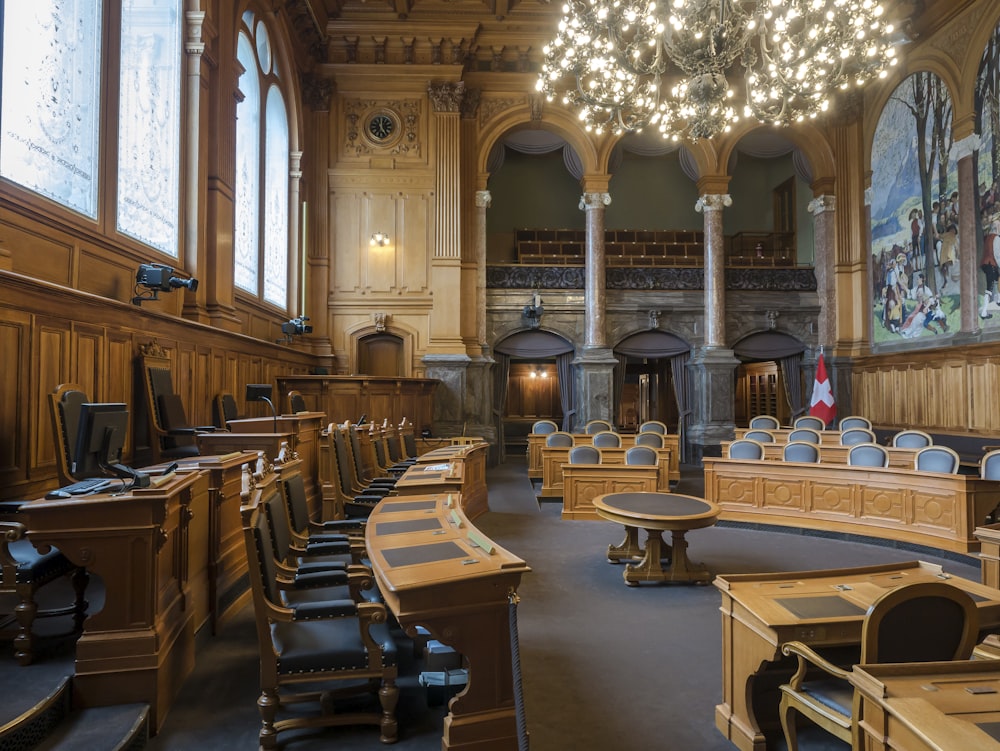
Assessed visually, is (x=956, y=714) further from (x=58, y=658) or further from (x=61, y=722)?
(x=58, y=658)

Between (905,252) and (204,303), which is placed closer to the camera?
(204,303)

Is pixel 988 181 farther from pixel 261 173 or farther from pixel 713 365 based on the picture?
pixel 261 173

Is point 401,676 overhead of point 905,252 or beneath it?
beneath

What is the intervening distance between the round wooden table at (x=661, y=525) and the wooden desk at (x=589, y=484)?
1.91 metres

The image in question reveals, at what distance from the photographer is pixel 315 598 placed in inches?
119

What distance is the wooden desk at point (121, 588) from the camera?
246cm

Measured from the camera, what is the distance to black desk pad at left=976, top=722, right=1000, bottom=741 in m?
1.48

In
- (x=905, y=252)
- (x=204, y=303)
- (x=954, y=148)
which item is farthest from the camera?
(x=905, y=252)

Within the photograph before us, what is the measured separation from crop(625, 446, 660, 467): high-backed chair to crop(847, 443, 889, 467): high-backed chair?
223cm

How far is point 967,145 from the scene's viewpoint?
10172 millimetres

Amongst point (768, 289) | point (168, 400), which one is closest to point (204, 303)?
point (168, 400)

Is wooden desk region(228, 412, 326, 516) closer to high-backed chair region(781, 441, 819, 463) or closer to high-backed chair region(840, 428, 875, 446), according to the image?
high-backed chair region(781, 441, 819, 463)

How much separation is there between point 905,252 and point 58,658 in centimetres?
1408

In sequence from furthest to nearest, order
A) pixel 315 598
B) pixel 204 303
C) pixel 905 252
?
pixel 905 252 → pixel 204 303 → pixel 315 598
